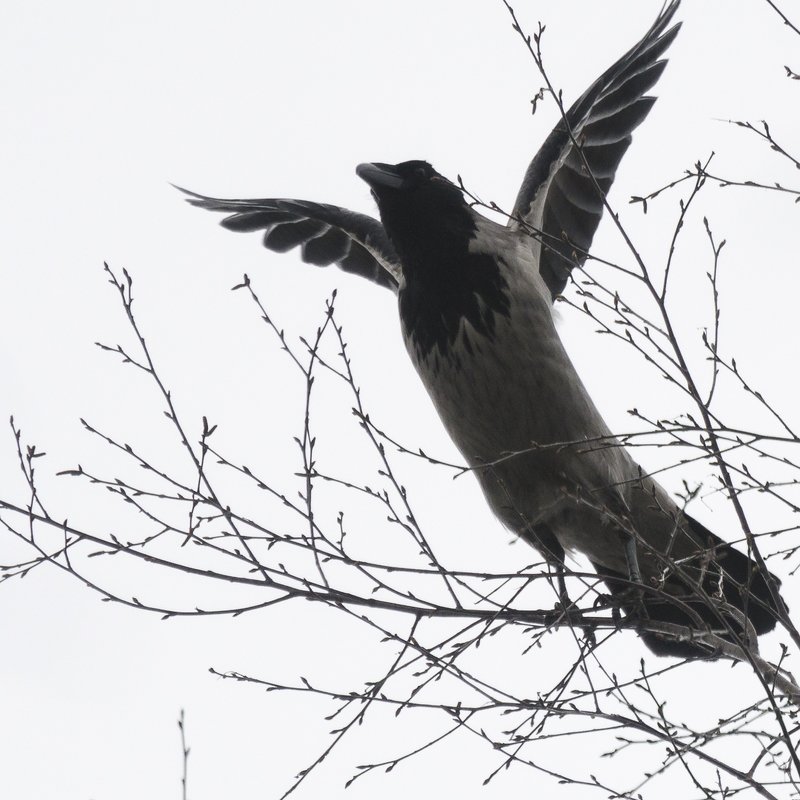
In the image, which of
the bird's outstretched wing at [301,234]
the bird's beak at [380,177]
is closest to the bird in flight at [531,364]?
the bird's beak at [380,177]

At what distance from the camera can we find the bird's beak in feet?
16.8

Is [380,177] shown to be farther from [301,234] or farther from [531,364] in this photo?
[301,234]

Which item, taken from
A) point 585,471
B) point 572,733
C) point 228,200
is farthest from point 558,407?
point 228,200

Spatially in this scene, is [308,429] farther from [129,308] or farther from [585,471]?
[585,471]

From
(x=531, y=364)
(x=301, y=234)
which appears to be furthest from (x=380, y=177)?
(x=301, y=234)

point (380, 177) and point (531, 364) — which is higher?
point (380, 177)

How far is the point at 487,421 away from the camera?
4586 millimetres

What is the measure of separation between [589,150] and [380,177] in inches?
50.1

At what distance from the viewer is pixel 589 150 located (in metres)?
5.71

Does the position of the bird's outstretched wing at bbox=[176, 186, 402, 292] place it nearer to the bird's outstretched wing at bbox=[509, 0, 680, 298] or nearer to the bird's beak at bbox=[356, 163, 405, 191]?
the bird's beak at bbox=[356, 163, 405, 191]

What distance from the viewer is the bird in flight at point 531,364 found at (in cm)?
457

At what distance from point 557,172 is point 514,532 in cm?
198

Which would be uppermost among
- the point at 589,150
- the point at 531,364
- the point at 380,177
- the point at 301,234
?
the point at 301,234

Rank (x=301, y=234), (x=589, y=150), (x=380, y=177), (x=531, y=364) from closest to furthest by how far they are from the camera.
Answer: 1. (x=531, y=364)
2. (x=380, y=177)
3. (x=589, y=150)
4. (x=301, y=234)
